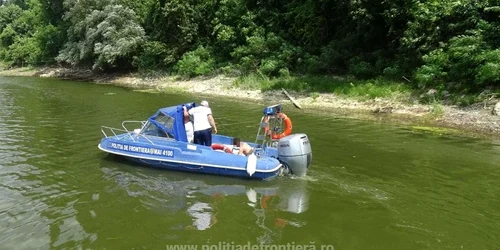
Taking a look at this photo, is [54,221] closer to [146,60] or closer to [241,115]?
[241,115]

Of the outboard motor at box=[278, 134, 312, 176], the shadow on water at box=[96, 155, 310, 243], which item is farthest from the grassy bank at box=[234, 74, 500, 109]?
the shadow on water at box=[96, 155, 310, 243]

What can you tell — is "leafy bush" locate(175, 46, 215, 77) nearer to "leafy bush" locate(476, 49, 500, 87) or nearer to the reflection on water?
"leafy bush" locate(476, 49, 500, 87)

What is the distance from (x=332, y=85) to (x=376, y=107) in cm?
437

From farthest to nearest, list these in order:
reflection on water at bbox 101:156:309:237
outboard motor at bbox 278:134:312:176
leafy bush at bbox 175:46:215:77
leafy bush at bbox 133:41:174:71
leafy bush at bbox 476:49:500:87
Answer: leafy bush at bbox 133:41:174:71 → leafy bush at bbox 175:46:215:77 → leafy bush at bbox 476:49:500:87 → outboard motor at bbox 278:134:312:176 → reflection on water at bbox 101:156:309:237

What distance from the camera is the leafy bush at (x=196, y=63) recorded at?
33.8 metres

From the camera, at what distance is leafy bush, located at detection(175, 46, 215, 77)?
3378cm

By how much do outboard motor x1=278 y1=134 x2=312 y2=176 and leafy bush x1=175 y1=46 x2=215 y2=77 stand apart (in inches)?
954

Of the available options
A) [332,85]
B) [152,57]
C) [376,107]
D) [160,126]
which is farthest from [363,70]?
[152,57]

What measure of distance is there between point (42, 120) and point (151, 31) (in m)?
24.5

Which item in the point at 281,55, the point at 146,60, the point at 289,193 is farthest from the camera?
the point at 146,60

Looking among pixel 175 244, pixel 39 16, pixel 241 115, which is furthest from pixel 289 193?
pixel 39 16

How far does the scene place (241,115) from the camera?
802 inches

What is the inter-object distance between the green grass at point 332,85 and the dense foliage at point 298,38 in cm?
81

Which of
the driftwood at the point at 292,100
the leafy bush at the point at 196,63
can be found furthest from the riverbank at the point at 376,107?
the leafy bush at the point at 196,63
